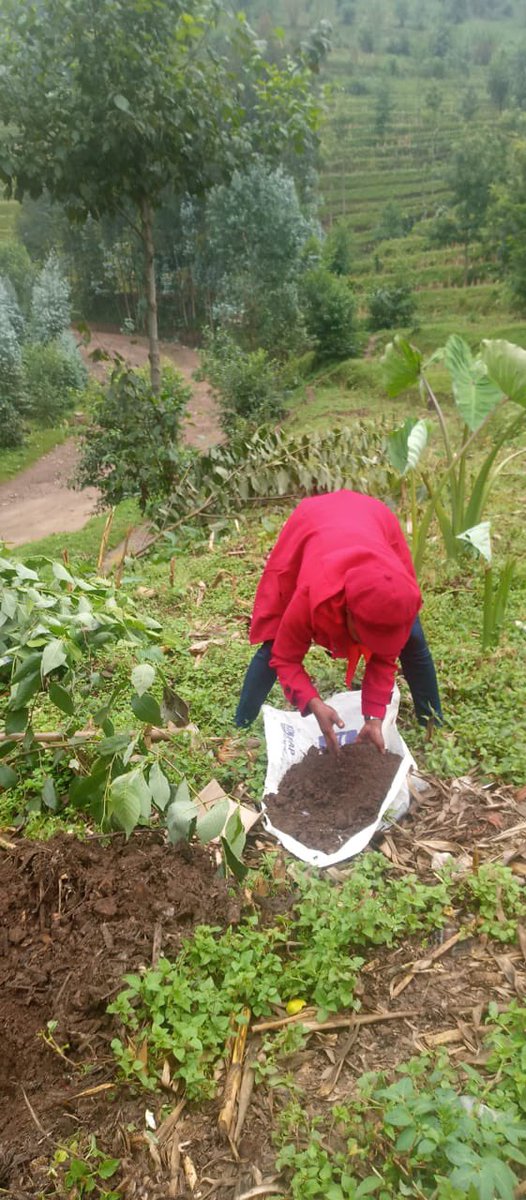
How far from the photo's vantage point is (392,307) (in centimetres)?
2283

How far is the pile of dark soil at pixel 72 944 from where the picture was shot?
158 centimetres

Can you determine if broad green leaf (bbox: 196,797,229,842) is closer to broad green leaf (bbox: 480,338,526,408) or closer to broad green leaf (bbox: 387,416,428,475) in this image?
broad green leaf (bbox: 387,416,428,475)

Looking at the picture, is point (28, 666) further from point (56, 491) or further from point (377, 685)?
point (56, 491)

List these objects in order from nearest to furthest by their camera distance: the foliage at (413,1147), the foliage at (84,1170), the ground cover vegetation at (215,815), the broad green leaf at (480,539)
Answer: the foliage at (413,1147) < the foliage at (84,1170) < the ground cover vegetation at (215,815) < the broad green leaf at (480,539)

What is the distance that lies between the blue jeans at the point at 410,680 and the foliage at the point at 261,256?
634 inches

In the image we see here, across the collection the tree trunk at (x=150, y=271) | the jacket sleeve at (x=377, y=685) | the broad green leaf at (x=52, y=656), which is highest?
the tree trunk at (x=150, y=271)

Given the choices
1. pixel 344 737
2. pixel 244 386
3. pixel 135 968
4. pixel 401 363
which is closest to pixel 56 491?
pixel 244 386

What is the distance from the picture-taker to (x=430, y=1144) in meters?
1.35

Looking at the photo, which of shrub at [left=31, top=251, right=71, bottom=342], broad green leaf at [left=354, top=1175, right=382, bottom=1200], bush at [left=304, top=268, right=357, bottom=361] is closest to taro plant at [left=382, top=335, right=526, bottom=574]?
broad green leaf at [left=354, top=1175, right=382, bottom=1200]

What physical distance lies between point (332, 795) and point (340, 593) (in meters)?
0.81

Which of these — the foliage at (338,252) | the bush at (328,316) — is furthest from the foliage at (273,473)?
the foliage at (338,252)

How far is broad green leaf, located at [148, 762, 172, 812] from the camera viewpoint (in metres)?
1.65

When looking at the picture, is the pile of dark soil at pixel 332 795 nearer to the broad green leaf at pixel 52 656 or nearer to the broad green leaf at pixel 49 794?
the broad green leaf at pixel 49 794

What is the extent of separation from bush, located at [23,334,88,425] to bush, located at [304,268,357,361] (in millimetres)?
6420
